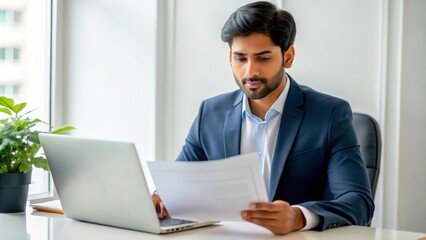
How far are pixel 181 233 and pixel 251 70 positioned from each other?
60 cm

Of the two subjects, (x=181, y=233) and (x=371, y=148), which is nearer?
(x=181, y=233)

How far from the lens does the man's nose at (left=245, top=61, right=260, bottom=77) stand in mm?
2264

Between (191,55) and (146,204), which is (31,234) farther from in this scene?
(191,55)

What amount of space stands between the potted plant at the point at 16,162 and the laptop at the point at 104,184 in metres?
0.21

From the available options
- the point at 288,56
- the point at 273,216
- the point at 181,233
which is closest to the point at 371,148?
the point at 288,56

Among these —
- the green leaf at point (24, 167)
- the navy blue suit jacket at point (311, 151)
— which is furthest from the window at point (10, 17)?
the navy blue suit jacket at point (311, 151)

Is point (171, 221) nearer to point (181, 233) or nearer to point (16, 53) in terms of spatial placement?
point (181, 233)

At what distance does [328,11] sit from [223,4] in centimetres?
52

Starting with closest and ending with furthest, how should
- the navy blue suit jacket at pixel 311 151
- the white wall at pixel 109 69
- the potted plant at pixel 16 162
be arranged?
the navy blue suit jacket at pixel 311 151 < the potted plant at pixel 16 162 < the white wall at pixel 109 69

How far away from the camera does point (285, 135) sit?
2.30 meters

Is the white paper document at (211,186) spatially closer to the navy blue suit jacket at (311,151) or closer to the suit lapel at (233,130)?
the navy blue suit jacket at (311,151)

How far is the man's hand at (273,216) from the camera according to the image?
1.85m

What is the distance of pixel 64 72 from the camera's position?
136 inches

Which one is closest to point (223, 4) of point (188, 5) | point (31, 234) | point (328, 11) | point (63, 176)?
point (188, 5)
